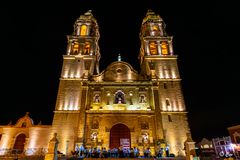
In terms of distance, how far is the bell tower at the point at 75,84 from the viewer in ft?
80.8

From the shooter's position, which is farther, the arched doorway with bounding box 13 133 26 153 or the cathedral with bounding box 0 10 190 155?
the arched doorway with bounding box 13 133 26 153

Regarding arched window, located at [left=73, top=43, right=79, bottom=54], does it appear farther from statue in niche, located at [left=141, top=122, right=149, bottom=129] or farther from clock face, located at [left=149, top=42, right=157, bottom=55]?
statue in niche, located at [left=141, top=122, right=149, bottom=129]

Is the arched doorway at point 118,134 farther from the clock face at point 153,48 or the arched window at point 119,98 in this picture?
the clock face at point 153,48

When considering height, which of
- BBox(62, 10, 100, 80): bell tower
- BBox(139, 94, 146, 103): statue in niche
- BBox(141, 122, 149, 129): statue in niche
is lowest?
BBox(141, 122, 149, 129): statue in niche

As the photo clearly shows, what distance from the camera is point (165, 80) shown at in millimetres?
29047

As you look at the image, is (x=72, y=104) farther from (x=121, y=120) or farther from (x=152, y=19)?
(x=152, y=19)

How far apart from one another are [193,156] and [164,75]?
55.8ft

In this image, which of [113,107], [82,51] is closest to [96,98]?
[113,107]

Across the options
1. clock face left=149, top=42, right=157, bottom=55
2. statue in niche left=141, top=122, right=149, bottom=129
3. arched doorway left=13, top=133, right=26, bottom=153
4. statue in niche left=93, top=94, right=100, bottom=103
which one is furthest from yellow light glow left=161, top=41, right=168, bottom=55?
arched doorway left=13, top=133, right=26, bottom=153

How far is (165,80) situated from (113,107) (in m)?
9.26

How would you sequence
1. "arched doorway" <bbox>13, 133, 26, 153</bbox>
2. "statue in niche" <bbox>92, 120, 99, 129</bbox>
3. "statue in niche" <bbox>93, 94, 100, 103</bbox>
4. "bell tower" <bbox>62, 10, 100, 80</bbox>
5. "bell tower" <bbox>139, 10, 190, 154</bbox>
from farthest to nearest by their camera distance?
"bell tower" <bbox>62, 10, 100, 80</bbox>
"statue in niche" <bbox>93, 94, 100, 103</bbox>
"arched doorway" <bbox>13, 133, 26, 153</bbox>
"bell tower" <bbox>139, 10, 190, 154</bbox>
"statue in niche" <bbox>92, 120, 99, 129</bbox>

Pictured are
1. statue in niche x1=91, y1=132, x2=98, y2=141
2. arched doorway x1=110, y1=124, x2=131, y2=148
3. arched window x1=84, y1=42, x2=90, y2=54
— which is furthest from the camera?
arched window x1=84, y1=42, x2=90, y2=54

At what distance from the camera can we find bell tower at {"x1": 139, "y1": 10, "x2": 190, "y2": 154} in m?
25.0

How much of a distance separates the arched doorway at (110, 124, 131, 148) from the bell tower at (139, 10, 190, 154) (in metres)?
4.50
